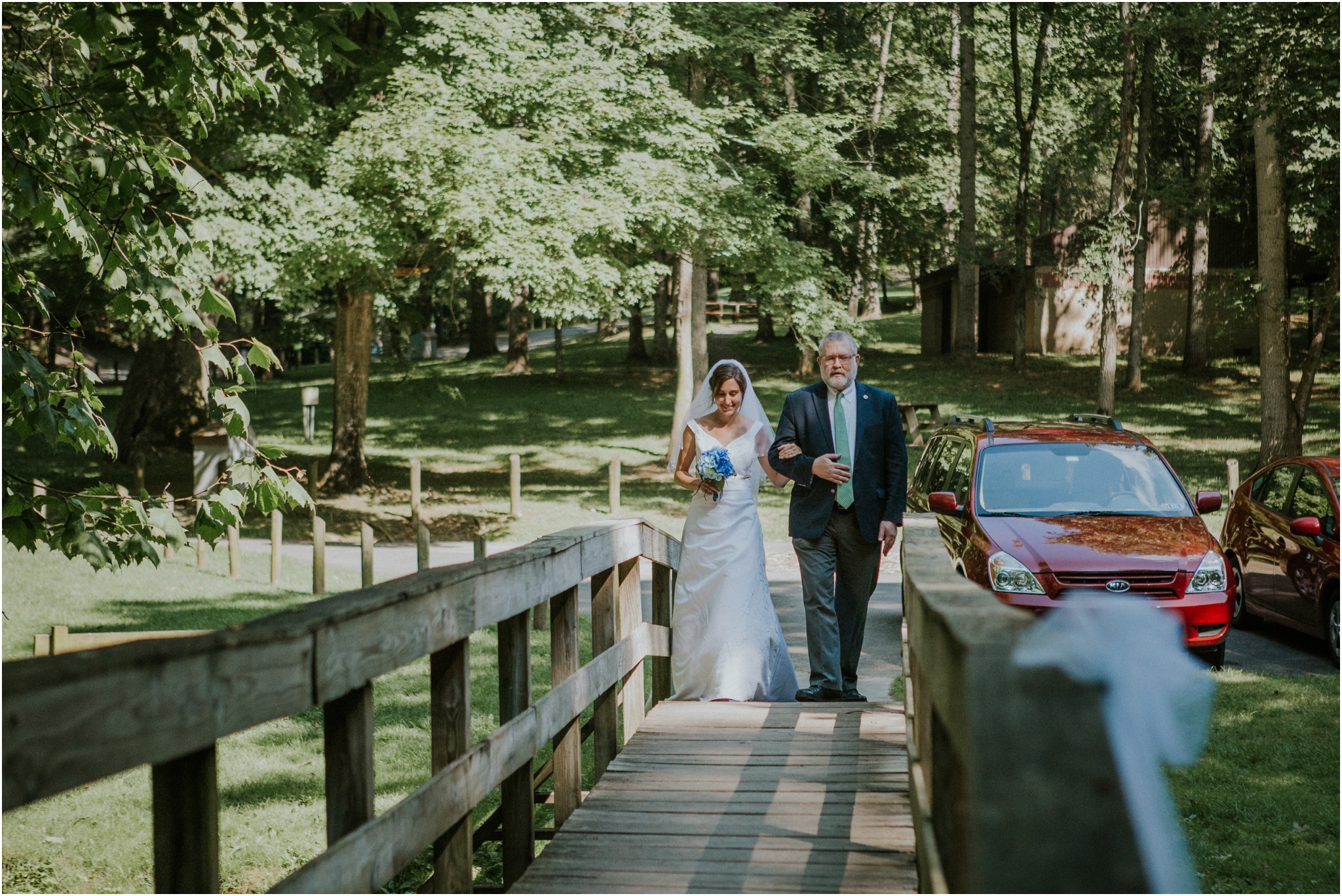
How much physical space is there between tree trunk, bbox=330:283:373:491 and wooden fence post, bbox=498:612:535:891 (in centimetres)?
1663

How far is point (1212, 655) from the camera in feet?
28.0

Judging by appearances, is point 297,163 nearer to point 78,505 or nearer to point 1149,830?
point 78,505

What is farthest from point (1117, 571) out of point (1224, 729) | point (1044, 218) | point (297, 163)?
point (1044, 218)

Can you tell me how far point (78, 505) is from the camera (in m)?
4.13

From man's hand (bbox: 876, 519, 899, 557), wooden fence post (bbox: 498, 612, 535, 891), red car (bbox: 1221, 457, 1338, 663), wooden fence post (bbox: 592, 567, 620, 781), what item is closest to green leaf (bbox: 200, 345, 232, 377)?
wooden fence post (bbox: 498, 612, 535, 891)

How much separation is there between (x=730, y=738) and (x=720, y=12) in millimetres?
17993

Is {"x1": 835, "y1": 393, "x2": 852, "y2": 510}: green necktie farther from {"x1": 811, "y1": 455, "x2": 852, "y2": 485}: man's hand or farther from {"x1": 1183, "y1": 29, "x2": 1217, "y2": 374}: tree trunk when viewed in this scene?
{"x1": 1183, "y1": 29, "x2": 1217, "y2": 374}: tree trunk

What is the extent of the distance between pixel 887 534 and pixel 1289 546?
4.91 m

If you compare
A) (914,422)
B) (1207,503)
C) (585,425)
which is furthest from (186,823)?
(585,425)

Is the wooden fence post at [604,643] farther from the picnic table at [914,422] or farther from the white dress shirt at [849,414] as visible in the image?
the picnic table at [914,422]

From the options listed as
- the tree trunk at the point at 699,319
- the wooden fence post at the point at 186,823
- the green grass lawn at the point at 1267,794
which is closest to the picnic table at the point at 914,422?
the tree trunk at the point at 699,319

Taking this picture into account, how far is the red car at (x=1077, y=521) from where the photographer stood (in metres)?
8.23

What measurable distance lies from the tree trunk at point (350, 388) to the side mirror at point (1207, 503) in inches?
573

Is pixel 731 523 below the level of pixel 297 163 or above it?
below
